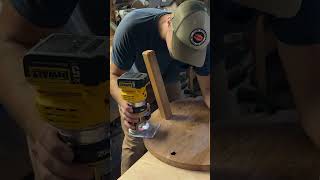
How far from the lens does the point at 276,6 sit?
520 mm

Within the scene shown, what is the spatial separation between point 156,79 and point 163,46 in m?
0.06

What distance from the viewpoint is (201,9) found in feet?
2.17

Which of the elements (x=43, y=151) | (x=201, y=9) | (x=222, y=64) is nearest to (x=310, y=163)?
(x=222, y=64)

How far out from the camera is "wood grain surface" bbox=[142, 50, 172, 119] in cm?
74

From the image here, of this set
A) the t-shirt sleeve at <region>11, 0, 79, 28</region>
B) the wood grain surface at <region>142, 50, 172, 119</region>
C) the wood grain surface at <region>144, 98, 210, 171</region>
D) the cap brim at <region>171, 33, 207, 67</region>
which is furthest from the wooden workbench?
the t-shirt sleeve at <region>11, 0, 79, 28</region>

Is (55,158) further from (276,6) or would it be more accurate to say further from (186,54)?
(276,6)

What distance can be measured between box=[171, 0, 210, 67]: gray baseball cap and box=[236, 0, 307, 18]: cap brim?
0.14 metres

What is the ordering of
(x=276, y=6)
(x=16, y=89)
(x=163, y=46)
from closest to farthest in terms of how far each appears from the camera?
(x=276, y=6) → (x=16, y=89) → (x=163, y=46)

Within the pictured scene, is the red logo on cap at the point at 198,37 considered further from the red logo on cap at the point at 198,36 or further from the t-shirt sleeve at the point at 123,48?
the t-shirt sleeve at the point at 123,48

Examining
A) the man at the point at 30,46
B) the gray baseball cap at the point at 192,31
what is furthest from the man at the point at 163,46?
the man at the point at 30,46

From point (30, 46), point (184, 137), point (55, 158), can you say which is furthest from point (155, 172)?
point (30, 46)

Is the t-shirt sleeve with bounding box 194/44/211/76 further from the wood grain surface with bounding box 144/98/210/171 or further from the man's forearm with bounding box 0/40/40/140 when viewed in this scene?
the man's forearm with bounding box 0/40/40/140

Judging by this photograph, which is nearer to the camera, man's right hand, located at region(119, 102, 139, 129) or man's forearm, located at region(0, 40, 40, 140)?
man's forearm, located at region(0, 40, 40, 140)

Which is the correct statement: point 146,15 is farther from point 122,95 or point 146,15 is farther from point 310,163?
point 310,163
